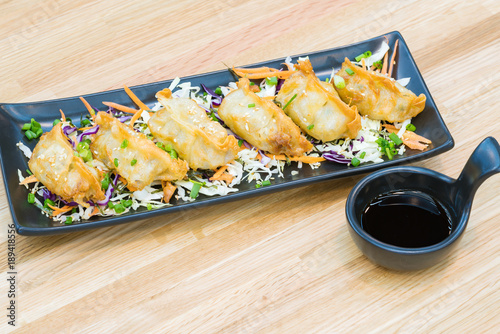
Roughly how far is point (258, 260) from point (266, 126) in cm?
78

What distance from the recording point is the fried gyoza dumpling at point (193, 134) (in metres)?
3.35

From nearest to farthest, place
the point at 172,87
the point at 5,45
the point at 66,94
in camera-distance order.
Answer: the point at 172,87
the point at 66,94
the point at 5,45

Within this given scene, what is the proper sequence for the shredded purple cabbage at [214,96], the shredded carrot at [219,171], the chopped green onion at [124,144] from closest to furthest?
the chopped green onion at [124,144], the shredded carrot at [219,171], the shredded purple cabbage at [214,96]

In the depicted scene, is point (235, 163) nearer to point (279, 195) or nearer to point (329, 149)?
point (279, 195)

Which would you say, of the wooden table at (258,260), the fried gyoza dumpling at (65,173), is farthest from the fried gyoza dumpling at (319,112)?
the fried gyoza dumpling at (65,173)

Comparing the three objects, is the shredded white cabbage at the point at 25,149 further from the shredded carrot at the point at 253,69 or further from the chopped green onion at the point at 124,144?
the shredded carrot at the point at 253,69

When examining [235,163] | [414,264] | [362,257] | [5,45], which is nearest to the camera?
[414,264]

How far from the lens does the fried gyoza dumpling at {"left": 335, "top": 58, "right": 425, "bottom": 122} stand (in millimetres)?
3602

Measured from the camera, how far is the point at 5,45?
14.7 ft

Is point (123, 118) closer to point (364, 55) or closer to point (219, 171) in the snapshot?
point (219, 171)

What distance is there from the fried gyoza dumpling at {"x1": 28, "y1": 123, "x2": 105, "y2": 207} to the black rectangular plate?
140 mm

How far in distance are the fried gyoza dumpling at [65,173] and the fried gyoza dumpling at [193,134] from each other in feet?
1.51

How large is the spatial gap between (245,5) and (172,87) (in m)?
1.29

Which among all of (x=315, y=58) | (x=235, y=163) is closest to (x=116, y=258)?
(x=235, y=163)
